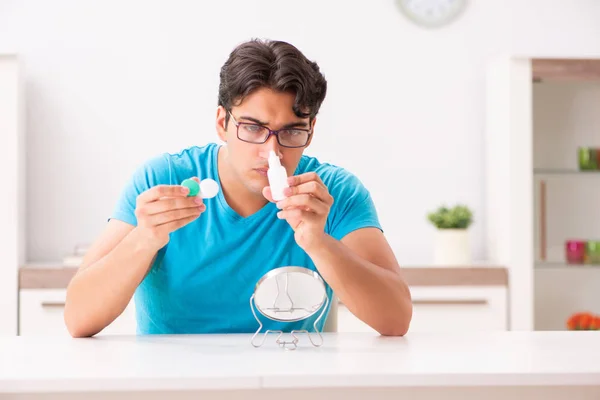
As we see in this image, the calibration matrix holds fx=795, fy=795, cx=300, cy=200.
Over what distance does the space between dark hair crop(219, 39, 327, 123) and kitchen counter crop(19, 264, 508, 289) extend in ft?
5.90

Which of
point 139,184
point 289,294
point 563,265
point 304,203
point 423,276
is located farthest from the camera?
point 563,265

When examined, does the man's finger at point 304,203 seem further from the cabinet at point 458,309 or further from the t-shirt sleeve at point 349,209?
the cabinet at point 458,309

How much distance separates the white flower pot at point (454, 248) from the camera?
3.68 m

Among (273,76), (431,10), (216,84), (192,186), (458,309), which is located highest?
(431,10)

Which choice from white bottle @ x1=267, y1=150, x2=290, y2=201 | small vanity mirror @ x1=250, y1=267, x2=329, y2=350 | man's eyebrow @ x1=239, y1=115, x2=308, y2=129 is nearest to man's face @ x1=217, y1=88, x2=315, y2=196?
man's eyebrow @ x1=239, y1=115, x2=308, y2=129

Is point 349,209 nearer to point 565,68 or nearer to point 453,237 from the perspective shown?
point 453,237

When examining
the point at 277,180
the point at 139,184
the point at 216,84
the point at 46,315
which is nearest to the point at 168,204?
the point at 277,180

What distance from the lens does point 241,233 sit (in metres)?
1.91

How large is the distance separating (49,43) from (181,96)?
2.24ft

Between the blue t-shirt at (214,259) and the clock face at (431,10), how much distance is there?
2273 mm

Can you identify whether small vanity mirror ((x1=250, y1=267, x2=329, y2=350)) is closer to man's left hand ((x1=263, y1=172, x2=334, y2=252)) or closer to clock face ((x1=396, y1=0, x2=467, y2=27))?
man's left hand ((x1=263, y1=172, x2=334, y2=252))

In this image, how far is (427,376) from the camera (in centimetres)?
121

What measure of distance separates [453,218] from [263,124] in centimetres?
210

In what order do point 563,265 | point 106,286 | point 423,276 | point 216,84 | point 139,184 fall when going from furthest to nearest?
point 216,84 → point 563,265 → point 423,276 → point 139,184 → point 106,286
